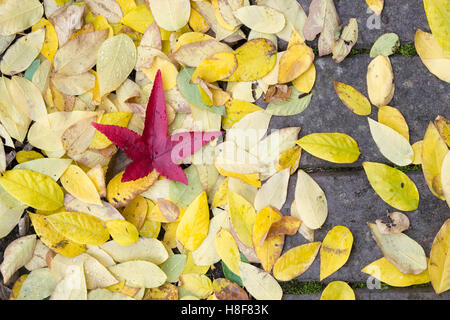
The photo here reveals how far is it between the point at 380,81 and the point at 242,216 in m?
0.36

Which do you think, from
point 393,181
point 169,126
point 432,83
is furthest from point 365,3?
point 169,126

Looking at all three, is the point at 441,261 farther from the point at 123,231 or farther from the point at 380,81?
the point at 123,231

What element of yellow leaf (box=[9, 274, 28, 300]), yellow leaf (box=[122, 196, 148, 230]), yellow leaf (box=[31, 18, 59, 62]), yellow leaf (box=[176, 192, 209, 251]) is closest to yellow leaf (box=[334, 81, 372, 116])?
yellow leaf (box=[176, 192, 209, 251])

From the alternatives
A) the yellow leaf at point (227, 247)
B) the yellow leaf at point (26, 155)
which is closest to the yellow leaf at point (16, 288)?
the yellow leaf at point (26, 155)

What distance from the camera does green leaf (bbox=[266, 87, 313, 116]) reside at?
0.84m

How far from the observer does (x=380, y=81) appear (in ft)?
2.68

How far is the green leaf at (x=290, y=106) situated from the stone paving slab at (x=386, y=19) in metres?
0.14

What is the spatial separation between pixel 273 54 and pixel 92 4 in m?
0.37

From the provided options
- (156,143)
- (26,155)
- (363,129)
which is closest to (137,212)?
(156,143)

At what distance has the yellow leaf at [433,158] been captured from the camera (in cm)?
80

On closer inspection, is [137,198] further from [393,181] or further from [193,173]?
[393,181]

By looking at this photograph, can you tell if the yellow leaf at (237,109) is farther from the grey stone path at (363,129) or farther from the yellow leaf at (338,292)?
the yellow leaf at (338,292)

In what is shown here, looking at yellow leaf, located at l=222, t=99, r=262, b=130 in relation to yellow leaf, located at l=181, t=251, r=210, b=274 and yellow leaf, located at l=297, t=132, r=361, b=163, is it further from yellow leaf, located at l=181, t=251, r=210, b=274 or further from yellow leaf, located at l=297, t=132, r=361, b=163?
yellow leaf, located at l=181, t=251, r=210, b=274

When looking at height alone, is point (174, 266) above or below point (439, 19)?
below
